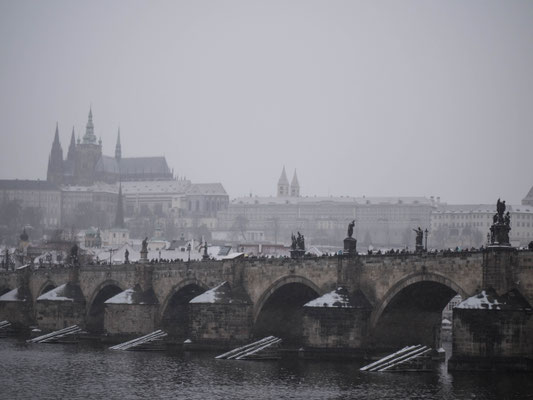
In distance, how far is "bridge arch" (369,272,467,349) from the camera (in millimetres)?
60469

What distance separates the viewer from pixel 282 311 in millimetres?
70812

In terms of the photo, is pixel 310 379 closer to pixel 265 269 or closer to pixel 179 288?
pixel 265 269

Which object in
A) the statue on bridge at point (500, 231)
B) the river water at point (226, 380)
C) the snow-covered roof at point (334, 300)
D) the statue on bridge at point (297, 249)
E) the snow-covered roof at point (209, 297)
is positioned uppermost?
the statue on bridge at point (500, 231)

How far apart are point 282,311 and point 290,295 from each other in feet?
3.74

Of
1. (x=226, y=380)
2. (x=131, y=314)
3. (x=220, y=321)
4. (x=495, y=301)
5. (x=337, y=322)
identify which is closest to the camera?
(x=495, y=301)

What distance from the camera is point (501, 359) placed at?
169 ft

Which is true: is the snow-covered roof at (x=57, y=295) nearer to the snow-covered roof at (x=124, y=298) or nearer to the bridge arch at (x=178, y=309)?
the snow-covered roof at (x=124, y=298)

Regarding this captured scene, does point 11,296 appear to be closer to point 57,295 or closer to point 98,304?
point 57,295

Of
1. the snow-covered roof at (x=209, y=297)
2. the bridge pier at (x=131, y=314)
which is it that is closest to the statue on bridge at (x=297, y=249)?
the snow-covered roof at (x=209, y=297)

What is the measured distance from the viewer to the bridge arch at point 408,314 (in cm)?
6047

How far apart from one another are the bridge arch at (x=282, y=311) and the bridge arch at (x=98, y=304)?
65.0ft

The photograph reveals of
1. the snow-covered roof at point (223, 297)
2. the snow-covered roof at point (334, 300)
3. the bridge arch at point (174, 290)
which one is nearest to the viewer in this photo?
the snow-covered roof at point (334, 300)

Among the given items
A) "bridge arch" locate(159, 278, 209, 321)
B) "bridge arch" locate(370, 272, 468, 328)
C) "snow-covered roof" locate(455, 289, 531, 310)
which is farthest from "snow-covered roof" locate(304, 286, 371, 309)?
"bridge arch" locate(159, 278, 209, 321)

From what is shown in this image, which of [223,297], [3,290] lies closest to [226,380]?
[223,297]
